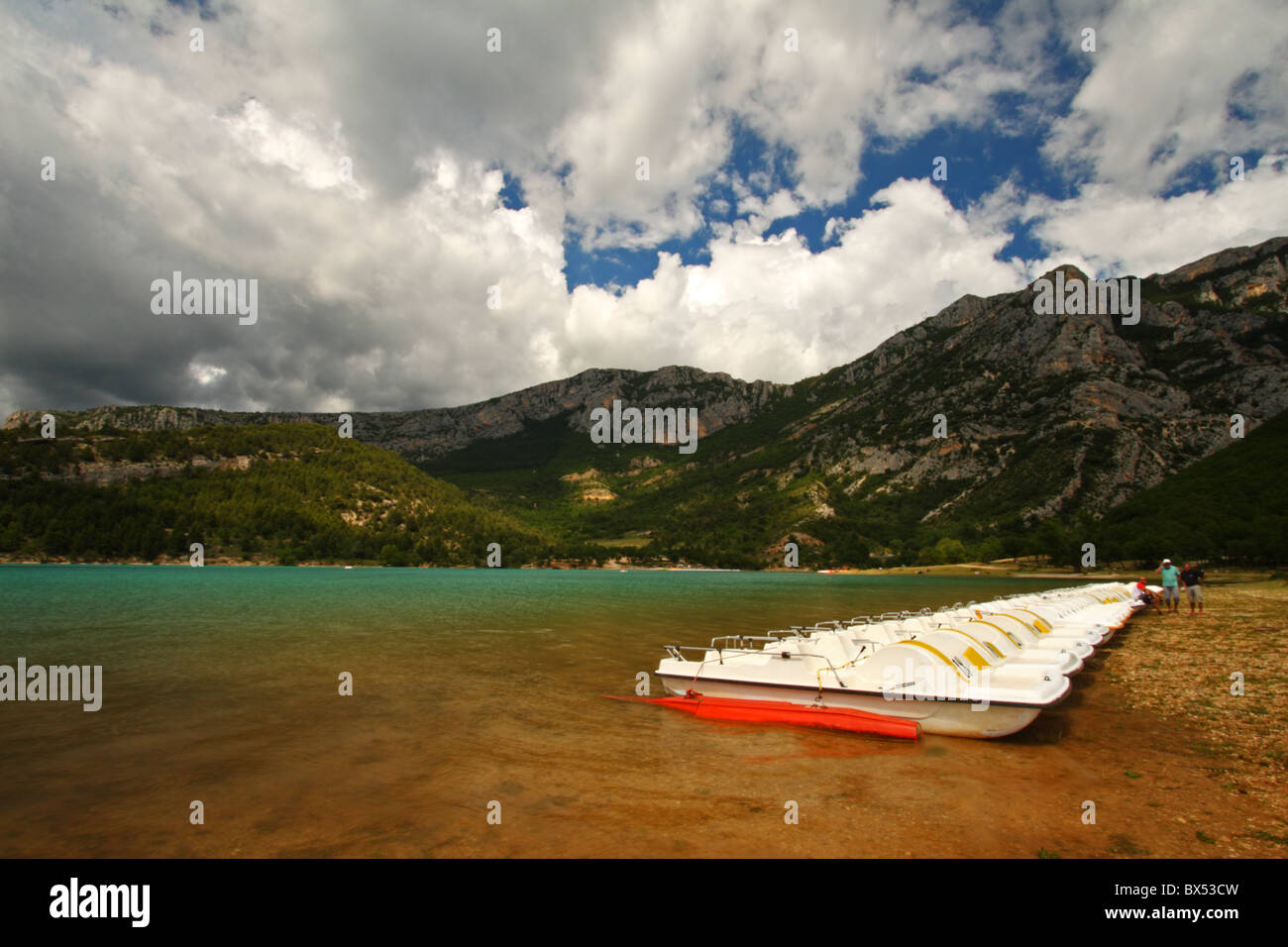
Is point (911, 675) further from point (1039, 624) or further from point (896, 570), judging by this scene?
point (896, 570)

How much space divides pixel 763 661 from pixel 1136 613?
33.2 m

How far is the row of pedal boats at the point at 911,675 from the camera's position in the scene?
1049 cm

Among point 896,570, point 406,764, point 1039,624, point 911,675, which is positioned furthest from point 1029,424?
point 406,764

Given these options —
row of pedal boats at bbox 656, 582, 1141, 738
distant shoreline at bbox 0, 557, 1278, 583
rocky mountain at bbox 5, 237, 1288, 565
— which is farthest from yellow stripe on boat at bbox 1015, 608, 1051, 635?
rocky mountain at bbox 5, 237, 1288, 565

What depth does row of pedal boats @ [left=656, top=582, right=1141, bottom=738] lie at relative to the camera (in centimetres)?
1049

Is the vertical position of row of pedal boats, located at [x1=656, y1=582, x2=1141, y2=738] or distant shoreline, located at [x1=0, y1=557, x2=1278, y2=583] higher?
row of pedal boats, located at [x1=656, y1=582, x2=1141, y2=738]

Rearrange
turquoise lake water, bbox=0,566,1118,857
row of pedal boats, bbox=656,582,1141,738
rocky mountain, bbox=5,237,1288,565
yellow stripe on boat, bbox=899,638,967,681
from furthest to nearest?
1. rocky mountain, bbox=5,237,1288,565
2. yellow stripe on boat, bbox=899,638,967,681
3. row of pedal boats, bbox=656,582,1141,738
4. turquoise lake water, bbox=0,566,1118,857

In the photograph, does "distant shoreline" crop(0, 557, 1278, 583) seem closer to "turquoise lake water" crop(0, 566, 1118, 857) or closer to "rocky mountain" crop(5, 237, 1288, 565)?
"rocky mountain" crop(5, 237, 1288, 565)

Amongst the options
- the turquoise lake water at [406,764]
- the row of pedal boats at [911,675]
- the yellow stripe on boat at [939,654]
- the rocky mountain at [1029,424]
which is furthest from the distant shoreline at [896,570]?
the turquoise lake water at [406,764]

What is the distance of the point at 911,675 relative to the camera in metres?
11.2

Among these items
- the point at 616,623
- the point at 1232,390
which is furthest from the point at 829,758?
the point at 1232,390

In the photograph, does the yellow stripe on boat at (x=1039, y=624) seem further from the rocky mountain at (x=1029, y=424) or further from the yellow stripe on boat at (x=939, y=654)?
the rocky mountain at (x=1029, y=424)

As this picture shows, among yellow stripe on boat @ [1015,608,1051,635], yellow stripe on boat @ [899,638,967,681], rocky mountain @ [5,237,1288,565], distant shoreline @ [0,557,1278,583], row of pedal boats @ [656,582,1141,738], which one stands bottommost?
distant shoreline @ [0,557,1278,583]
